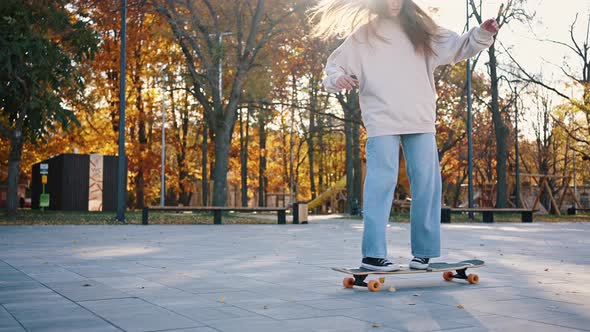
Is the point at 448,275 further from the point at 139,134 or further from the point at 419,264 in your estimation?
the point at 139,134

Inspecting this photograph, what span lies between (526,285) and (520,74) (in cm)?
2941

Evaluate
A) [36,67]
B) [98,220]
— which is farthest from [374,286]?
[98,220]

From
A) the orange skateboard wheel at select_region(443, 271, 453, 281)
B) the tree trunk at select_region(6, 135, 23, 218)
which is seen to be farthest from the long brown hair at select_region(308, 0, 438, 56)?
the tree trunk at select_region(6, 135, 23, 218)

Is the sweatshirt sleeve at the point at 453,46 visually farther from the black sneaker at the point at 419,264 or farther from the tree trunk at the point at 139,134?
the tree trunk at the point at 139,134

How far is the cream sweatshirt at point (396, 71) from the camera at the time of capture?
16.2 ft

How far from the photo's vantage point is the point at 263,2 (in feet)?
74.3

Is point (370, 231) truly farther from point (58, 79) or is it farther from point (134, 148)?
point (134, 148)

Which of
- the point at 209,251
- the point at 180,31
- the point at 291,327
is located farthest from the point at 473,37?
the point at 180,31

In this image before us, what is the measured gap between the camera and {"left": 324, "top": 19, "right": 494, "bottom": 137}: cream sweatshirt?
493cm

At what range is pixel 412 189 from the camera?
509cm

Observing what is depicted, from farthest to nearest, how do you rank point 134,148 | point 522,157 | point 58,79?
point 522,157
point 134,148
point 58,79

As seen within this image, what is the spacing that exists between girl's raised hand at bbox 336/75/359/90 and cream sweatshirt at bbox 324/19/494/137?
0.07 m

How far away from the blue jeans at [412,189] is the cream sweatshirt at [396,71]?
0.41 ft

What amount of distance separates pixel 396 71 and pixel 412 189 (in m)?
0.90
